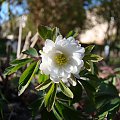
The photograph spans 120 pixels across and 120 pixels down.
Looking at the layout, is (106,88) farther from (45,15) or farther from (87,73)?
(45,15)

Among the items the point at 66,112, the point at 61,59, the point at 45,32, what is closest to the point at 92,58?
the point at 61,59

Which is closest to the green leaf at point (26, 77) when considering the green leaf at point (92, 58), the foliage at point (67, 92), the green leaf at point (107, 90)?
the foliage at point (67, 92)

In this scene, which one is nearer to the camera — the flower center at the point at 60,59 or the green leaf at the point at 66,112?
the flower center at the point at 60,59

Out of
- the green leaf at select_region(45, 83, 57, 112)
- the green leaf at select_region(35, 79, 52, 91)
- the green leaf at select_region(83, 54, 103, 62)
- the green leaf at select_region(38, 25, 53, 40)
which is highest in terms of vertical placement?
the green leaf at select_region(38, 25, 53, 40)

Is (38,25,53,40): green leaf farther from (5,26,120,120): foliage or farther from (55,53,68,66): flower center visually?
(55,53,68,66): flower center

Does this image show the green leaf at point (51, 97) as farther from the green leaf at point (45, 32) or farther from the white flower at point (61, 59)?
the green leaf at point (45, 32)

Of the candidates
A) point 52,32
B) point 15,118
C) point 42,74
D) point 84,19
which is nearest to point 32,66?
point 42,74

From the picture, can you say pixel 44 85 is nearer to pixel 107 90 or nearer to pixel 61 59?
pixel 61 59

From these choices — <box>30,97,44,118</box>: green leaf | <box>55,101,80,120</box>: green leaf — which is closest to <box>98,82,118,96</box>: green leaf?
<box>55,101,80,120</box>: green leaf
